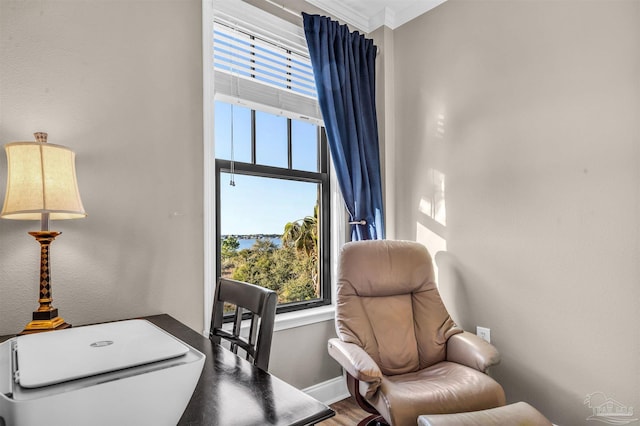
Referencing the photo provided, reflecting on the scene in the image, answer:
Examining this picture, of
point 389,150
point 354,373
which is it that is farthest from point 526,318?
point 389,150

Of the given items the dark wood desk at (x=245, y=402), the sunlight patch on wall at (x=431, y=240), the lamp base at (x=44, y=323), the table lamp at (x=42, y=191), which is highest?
the table lamp at (x=42, y=191)

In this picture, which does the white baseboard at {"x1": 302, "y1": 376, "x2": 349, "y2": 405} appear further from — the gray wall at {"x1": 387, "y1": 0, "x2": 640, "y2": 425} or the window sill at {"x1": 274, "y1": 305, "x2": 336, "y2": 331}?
the gray wall at {"x1": 387, "y1": 0, "x2": 640, "y2": 425}

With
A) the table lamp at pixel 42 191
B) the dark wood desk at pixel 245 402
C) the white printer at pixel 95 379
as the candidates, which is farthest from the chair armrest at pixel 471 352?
the table lamp at pixel 42 191

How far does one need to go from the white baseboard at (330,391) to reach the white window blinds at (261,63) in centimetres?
173

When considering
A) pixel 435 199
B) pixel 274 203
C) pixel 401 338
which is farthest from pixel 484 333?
pixel 274 203

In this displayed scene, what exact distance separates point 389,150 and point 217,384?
2243 mm

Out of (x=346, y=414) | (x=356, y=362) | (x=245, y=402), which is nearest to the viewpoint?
(x=245, y=402)

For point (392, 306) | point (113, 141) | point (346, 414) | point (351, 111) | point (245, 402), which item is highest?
point (351, 111)

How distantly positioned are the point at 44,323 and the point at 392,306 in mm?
1626

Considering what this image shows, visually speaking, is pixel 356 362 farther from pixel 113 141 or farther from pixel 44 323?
pixel 113 141

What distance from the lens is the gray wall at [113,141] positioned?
143 centimetres

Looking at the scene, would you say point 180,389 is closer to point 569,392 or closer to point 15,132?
point 15,132

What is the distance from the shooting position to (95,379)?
0.57 metres

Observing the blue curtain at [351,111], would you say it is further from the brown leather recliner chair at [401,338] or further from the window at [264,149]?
the brown leather recliner chair at [401,338]
